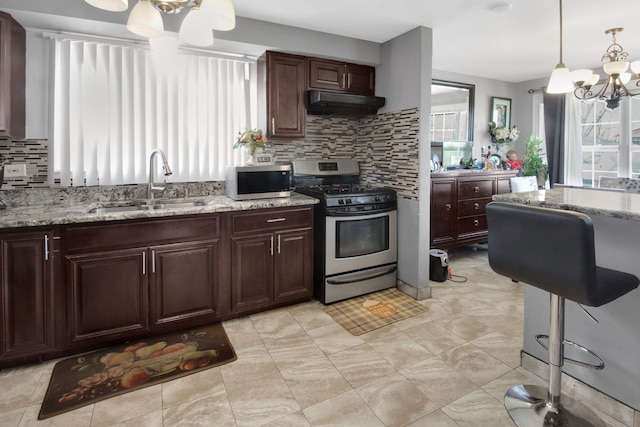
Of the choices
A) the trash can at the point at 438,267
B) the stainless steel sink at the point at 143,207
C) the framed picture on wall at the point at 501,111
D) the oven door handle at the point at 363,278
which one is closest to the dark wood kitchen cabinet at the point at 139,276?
the stainless steel sink at the point at 143,207

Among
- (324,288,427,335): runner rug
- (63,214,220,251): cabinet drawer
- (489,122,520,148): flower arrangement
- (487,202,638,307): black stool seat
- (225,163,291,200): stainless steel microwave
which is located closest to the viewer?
(487,202,638,307): black stool seat

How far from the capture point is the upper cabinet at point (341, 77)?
3398 millimetres

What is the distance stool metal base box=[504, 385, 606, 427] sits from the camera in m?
1.68

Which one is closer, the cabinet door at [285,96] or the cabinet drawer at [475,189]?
the cabinet door at [285,96]

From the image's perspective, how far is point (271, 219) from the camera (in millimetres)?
2916

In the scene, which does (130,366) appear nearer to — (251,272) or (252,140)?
(251,272)

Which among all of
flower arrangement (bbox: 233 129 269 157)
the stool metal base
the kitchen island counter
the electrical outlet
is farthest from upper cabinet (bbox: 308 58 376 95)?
the stool metal base

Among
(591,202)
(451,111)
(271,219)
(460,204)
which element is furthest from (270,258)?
(451,111)

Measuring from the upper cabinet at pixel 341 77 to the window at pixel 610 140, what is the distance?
11.2 feet

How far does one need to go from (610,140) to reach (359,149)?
350cm

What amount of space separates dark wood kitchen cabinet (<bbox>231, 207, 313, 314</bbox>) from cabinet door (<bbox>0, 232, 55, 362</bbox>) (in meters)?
1.15

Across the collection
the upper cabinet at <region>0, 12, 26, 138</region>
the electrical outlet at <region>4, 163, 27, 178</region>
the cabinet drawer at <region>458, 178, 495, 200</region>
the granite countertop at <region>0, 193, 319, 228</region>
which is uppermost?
the upper cabinet at <region>0, 12, 26, 138</region>

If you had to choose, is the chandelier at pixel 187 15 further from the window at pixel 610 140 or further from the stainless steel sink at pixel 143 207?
the window at pixel 610 140

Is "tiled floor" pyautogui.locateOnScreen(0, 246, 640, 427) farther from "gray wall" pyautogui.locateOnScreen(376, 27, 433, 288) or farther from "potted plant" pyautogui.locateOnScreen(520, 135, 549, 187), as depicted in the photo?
"potted plant" pyautogui.locateOnScreen(520, 135, 549, 187)
